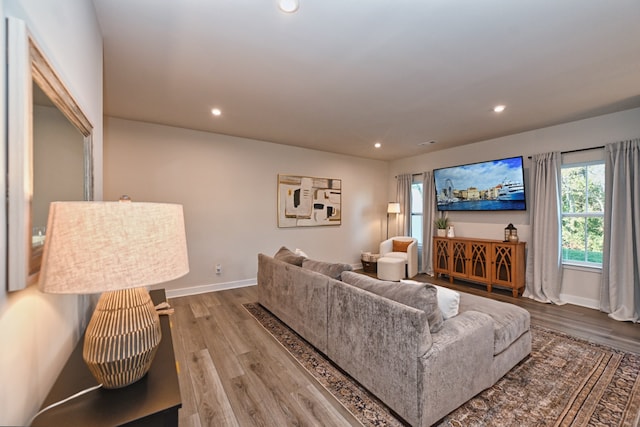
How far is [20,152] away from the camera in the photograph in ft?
2.26

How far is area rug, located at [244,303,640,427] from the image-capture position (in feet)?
5.59

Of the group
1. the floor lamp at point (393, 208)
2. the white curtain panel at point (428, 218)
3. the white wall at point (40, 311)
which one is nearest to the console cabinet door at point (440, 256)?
the white curtain panel at point (428, 218)

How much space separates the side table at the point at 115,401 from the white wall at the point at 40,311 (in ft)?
0.15

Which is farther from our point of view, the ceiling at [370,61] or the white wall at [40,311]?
the ceiling at [370,61]

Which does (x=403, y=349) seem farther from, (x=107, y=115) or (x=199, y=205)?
(x=107, y=115)

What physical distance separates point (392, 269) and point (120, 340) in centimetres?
451

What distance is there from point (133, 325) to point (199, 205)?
3.58m

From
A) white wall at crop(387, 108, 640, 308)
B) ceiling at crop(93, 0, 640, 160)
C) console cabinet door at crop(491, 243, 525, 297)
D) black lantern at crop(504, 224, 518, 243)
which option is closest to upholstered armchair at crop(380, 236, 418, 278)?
white wall at crop(387, 108, 640, 308)

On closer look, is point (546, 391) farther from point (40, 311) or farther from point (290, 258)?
point (40, 311)

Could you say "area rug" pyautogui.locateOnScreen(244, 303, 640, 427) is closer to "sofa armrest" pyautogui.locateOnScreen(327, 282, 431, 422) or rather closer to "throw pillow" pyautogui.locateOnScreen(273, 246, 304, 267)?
"sofa armrest" pyautogui.locateOnScreen(327, 282, 431, 422)

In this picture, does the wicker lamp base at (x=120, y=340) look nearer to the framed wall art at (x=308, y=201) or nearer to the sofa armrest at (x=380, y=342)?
the sofa armrest at (x=380, y=342)

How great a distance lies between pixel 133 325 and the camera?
93cm

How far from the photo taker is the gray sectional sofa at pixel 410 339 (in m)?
1.59

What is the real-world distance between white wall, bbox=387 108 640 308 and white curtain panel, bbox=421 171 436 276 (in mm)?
320
